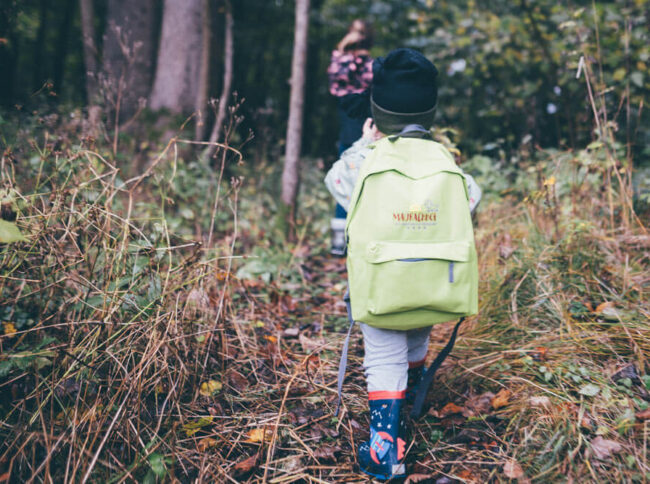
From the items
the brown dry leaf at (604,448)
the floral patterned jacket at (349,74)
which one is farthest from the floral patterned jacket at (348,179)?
the floral patterned jacket at (349,74)

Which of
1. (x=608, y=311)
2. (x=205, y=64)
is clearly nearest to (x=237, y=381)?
(x=608, y=311)

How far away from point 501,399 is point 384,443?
0.66m

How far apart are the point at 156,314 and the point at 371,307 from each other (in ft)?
3.07

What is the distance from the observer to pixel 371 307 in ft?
5.49

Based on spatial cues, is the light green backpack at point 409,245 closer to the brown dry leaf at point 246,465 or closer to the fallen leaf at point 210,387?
the brown dry leaf at point 246,465

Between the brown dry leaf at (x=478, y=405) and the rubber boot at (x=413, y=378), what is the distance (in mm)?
238

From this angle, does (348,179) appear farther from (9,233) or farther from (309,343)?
(9,233)

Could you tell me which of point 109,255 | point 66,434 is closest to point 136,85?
point 109,255

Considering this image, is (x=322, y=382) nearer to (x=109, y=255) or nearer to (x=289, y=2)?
(x=109, y=255)

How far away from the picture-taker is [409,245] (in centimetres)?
166

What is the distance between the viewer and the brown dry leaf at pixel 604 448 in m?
1.61

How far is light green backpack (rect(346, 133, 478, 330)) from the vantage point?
1653 mm

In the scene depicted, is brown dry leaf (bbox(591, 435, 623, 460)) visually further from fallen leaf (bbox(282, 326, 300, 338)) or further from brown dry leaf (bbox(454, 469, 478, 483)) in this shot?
fallen leaf (bbox(282, 326, 300, 338))

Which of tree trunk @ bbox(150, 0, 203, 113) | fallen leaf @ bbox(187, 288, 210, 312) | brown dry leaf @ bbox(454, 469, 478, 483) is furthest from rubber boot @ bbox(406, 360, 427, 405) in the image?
tree trunk @ bbox(150, 0, 203, 113)
